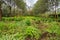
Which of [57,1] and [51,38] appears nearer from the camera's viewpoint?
[51,38]

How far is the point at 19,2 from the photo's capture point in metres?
30.8

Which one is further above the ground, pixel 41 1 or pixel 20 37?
pixel 41 1

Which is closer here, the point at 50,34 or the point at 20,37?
the point at 20,37

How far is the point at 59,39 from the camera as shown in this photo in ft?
30.2

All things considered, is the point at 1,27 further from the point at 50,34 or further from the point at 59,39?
the point at 59,39

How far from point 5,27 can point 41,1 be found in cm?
1928

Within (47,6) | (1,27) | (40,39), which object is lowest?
(40,39)

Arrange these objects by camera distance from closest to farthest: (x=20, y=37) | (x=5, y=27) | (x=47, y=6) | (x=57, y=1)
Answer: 1. (x=20, y=37)
2. (x=5, y=27)
3. (x=57, y=1)
4. (x=47, y=6)

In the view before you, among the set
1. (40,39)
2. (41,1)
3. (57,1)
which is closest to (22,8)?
(41,1)

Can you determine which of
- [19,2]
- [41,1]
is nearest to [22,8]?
[19,2]

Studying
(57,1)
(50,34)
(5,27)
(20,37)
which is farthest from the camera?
(57,1)

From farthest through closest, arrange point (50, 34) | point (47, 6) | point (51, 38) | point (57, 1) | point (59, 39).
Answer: point (47, 6)
point (57, 1)
point (50, 34)
point (51, 38)
point (59, 39)

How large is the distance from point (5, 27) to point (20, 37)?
3.21 m

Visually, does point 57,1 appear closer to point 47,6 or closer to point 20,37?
point 47,6
